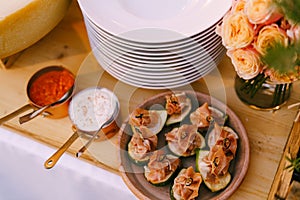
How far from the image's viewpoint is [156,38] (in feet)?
2.80

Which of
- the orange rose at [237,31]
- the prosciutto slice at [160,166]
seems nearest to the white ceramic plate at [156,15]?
the orange rose at [237,31]

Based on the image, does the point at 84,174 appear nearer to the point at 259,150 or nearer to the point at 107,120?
the point at 107,120

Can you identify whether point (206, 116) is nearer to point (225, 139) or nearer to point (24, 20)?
point (225, 139)

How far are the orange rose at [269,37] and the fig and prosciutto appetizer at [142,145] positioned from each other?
0.90 feet

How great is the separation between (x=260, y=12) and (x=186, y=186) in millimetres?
325

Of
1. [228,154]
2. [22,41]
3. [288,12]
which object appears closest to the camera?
[288,12]

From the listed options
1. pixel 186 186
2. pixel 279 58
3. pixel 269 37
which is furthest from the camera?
pixel 186 186

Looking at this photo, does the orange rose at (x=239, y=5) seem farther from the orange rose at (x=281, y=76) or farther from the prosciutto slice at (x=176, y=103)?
the prosciutto slice at (x=176, y=103)

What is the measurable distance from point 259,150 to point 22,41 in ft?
1.72

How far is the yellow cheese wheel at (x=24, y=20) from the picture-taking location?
0.90 meters

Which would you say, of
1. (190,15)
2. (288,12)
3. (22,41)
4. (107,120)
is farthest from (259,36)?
(22,41)

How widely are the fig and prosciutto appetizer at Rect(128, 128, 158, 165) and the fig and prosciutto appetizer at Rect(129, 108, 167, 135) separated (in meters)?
0.01

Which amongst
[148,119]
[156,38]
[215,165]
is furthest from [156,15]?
[215,165]

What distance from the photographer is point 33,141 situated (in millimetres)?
950
